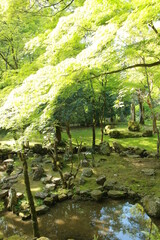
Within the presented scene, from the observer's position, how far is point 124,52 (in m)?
4.26

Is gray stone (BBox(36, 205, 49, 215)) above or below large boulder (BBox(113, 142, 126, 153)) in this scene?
below

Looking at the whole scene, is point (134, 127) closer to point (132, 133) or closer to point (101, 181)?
point (132, 133)

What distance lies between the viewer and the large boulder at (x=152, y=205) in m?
4.88

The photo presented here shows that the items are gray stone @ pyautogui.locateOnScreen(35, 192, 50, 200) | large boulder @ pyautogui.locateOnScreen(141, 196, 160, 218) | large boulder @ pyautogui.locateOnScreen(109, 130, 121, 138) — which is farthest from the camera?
large boulder @ pyautogui.locateOnScreen(109, 130, 121, 138)

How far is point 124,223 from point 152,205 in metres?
0.90

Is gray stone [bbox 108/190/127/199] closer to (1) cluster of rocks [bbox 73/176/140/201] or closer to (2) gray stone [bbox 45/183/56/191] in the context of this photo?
(1) cluster of rocks [bbox 73/176/140/201]

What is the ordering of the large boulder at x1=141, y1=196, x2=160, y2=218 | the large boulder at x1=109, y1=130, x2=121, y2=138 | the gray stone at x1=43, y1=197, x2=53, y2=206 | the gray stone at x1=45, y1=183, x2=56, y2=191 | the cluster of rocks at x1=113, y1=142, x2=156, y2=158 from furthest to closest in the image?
Result: the large boulder at x1=109, y1=130, x2=121, y2=138 → the cluster of rocks at x1=113, y1=142, x2=156, y2=158 → the gray stone at x1=45, y1=183, x2=56, y2=191 → the gray stone at x1=43, y1=197, x2=53, y2=206 → the large boulder at x1=141, y1=196, x2=160, y2=218

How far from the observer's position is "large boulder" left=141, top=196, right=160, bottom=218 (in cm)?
488

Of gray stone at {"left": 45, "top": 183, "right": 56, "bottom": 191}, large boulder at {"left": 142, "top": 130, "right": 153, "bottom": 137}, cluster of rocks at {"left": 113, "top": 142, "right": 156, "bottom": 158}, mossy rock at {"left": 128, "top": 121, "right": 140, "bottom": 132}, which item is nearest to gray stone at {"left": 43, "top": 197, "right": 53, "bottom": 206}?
gray stone at {"left": 45, "top": 183, "right": 56, "bottom": 191}

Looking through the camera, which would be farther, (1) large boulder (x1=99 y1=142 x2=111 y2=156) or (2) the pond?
(1) large boulder (x1=99 y1=142 x2=111 y2=156)

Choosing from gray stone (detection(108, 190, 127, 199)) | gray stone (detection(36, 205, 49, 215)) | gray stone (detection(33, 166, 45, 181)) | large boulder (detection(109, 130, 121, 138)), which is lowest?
gray stone (detection(36, 205, 49, 215))

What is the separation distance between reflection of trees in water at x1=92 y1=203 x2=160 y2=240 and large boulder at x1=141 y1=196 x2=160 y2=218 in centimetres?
15

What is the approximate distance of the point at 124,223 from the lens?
4852 millimetres

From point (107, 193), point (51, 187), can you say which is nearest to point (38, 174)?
point (51, 187)
